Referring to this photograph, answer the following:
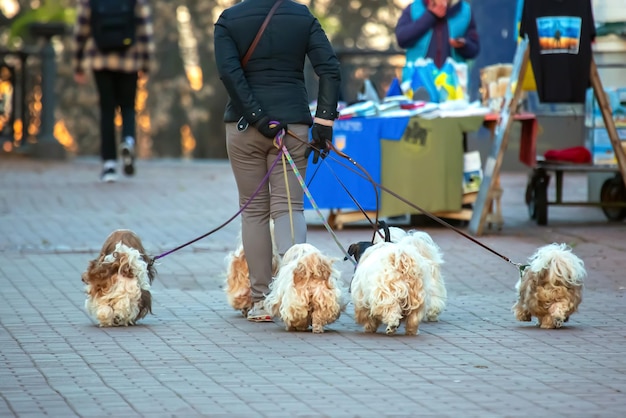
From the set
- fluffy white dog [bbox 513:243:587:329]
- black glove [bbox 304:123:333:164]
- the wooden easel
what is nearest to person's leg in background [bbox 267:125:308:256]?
black glove [bbox 304:123:333:164]

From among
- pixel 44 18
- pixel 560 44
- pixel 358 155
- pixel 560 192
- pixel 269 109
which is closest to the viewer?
pixel 269 109

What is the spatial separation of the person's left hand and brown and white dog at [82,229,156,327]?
581 cm

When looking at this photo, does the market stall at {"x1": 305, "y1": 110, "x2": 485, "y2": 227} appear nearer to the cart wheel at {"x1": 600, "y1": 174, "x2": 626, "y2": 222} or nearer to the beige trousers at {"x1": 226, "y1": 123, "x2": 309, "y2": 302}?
the cart wheel at {"x1": 600, "y1": 174, "x2": 626, "y2": 222}

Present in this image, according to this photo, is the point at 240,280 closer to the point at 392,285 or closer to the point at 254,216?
the point at 254,216

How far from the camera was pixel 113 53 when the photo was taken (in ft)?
53.1

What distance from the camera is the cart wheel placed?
12.9 m

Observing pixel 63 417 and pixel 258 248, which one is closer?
pixel 63 417

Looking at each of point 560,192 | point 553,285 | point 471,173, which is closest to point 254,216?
point 553,285

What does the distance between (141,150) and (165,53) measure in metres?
2.73

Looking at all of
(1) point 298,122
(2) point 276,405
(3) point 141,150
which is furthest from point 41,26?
(2) point 276,405

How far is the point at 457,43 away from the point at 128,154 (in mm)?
5293

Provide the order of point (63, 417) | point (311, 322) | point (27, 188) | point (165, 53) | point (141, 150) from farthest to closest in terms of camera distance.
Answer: point (141, 150) → point (165, 53) → point (27, 188) → point (311, 322) → point (63, 417)

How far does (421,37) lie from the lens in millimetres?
13062

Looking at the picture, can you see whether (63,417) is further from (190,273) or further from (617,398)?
(190,273)
